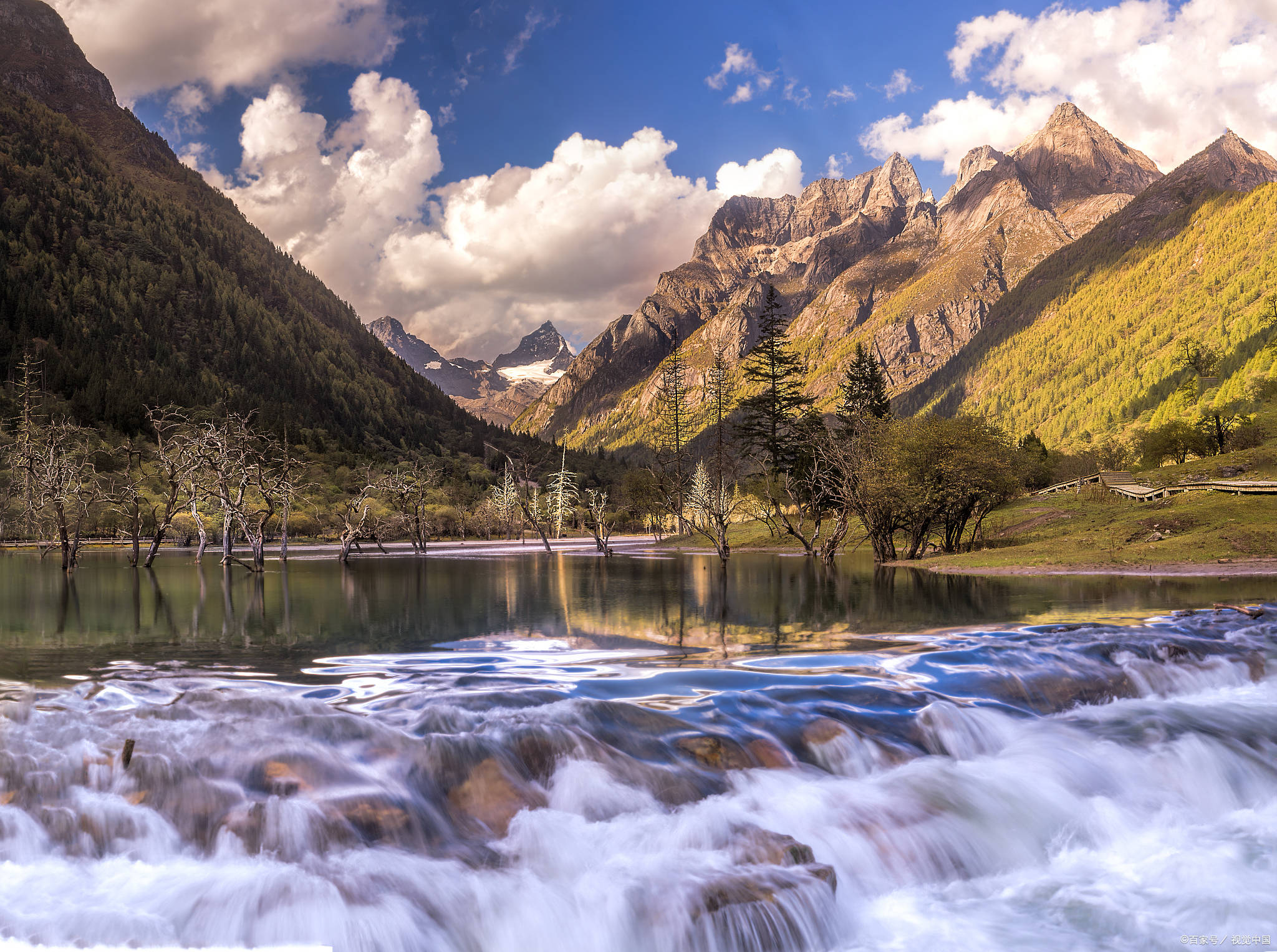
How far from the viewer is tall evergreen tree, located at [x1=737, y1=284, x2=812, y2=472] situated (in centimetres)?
7669

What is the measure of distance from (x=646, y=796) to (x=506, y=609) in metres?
20.8

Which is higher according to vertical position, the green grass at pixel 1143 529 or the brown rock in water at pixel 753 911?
the green grass at pixel 1143 529

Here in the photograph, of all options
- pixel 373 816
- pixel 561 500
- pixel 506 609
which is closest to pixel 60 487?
pixel 506 609

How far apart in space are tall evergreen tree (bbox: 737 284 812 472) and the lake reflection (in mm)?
30642

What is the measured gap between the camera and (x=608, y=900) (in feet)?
28.5

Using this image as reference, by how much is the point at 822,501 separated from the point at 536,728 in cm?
6735

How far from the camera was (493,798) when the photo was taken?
10.4m

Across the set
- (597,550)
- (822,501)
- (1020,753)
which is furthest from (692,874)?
(597,550)

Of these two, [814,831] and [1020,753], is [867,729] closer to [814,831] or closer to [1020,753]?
[1020,753]

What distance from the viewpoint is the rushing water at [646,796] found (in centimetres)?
844

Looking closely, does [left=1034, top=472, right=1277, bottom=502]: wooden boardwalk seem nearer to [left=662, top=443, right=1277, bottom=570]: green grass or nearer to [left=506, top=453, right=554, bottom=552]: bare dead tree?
[left=662, top=443, right=1277, bottom=570]: green grass

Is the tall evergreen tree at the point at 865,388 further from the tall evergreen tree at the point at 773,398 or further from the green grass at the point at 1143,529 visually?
the green grass at the point at 1143,529

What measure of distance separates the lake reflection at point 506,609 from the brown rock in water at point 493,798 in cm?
825

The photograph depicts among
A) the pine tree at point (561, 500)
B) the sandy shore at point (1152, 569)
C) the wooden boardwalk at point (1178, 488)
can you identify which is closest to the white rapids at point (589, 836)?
the sandy shore at point (1152, 569)
